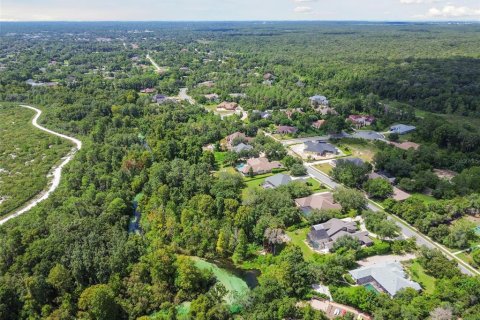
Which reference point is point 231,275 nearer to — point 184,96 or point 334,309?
point 334,309

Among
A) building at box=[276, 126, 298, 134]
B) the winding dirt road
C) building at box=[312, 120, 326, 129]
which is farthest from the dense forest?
building at box=[276, 126, 298, 134]

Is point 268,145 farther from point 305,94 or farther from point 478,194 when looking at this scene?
point 305,94

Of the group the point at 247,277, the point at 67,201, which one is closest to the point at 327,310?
the point at 247,277

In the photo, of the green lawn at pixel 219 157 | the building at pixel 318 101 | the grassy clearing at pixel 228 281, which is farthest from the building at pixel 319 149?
the grassy clearing at pixel 228 281

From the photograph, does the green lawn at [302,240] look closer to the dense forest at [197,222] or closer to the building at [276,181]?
the dense forest at [197,222]

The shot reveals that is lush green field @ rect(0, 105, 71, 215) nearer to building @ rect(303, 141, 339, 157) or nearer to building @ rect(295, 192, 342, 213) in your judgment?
building @ rect(295, 192, 342, 213)

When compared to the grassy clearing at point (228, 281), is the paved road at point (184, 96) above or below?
above
